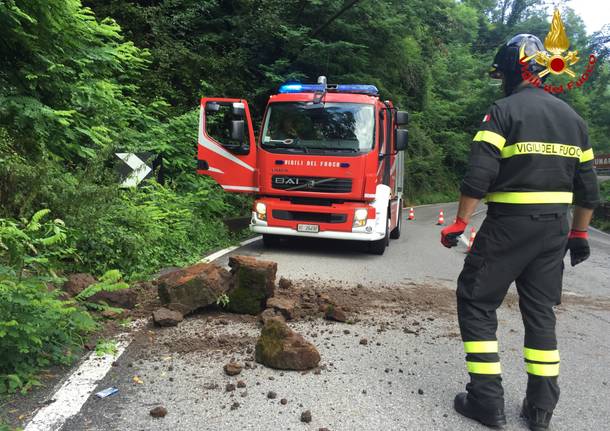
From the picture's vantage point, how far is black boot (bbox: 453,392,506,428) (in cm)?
292

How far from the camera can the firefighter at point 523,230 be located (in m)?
2.94

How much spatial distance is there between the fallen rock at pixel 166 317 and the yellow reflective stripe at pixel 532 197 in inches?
111

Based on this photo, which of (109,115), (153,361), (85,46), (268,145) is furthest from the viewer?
(268,145)

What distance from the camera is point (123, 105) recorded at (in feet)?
30.8

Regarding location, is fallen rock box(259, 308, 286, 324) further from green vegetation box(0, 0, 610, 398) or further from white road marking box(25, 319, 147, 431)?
green vegetation box(0, 0, 610, 398)

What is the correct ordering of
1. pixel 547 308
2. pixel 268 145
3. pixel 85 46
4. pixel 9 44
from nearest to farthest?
pixel 547 308, pixel 9 44, pixel 85 46, pixel 268 145

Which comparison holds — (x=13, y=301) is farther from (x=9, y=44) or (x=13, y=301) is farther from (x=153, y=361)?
(x=9, y=44)

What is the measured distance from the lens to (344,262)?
8.23 meters

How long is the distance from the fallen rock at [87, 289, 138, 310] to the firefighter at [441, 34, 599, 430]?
305 cm

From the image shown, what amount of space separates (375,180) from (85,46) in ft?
15.6

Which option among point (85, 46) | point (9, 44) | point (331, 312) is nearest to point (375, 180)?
point (331, 312)

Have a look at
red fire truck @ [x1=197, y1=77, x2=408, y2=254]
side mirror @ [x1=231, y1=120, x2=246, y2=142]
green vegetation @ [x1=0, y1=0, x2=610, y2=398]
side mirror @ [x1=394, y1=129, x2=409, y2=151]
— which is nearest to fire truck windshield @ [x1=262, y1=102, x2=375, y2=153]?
red fire truck @ [x1=197, y1=77, x2=408, y2=254]

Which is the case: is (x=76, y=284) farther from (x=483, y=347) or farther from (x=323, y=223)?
(x=323, y=223)

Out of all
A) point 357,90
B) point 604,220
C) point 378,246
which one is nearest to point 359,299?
point 378,246
